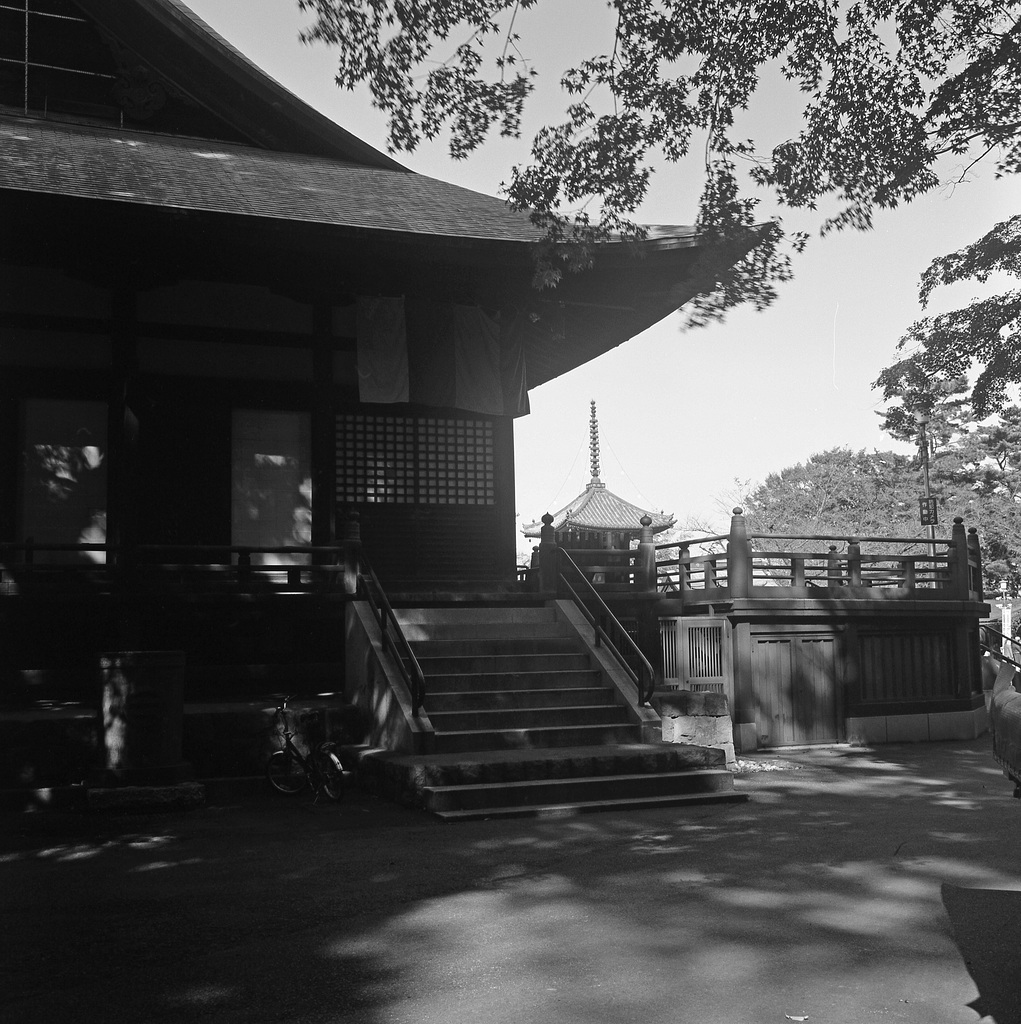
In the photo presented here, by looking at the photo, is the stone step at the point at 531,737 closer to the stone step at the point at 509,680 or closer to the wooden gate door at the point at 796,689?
the stone step at the point at 509,680

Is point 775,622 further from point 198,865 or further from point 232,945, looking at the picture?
point 232,945

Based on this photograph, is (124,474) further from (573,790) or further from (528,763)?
(573,790)

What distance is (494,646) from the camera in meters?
14.3

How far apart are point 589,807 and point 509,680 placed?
2873mm

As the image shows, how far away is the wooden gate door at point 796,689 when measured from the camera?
1902 centimetres

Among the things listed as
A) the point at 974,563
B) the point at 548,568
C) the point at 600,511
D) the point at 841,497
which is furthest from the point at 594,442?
the point at 548,568

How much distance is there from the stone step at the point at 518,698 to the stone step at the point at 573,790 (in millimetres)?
1768

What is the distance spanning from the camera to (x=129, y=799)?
11.3 meters

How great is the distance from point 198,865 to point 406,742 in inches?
152

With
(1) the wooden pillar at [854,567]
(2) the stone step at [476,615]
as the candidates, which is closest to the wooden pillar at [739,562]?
(1) the wooden pillar at [854,567]

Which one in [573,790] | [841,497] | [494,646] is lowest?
[573,790]

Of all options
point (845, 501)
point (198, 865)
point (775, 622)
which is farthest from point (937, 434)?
point (198, 865)

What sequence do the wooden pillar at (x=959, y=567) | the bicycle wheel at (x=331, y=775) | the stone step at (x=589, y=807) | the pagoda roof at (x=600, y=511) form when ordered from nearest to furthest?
the stone step at (x=589, y=807) → the bicycle wheel at (x=331, y=775) → the wooden pillar at (x=959, y=567) → the pagoda roof at (x=600, y=511)

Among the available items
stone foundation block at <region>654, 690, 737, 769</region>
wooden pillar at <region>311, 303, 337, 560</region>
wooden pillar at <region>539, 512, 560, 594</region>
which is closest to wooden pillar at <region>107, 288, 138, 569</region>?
wooden pillar at <region>311, 303, 337, 560</region>
